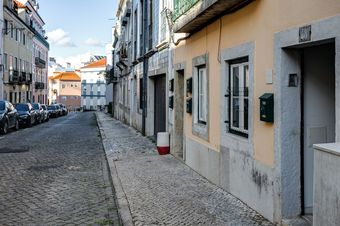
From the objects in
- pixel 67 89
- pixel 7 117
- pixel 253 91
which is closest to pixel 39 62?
pixel 7 117

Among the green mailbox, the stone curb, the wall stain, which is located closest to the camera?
the green mailbox

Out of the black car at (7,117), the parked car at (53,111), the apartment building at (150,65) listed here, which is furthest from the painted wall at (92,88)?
the apartment building at (150,65)

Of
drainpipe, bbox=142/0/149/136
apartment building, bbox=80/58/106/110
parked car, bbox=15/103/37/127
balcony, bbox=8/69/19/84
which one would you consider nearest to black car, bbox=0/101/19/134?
parked car, bbox=15/103/37/127

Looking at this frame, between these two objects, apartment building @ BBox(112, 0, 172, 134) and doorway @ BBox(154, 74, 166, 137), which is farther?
doorway @ BBox(154, 74, 166, 137)

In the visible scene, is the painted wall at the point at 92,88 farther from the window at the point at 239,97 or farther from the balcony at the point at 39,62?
the window at the point at 239,97

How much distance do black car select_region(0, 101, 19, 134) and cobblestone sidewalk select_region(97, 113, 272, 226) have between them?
1164 cm

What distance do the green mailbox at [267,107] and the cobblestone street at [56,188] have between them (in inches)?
96.5

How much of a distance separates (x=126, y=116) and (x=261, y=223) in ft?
71.1

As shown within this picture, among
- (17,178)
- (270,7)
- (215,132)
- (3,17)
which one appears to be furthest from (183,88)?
(3,17)

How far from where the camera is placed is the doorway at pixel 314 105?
560cm

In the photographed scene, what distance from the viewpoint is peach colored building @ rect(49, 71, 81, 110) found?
10169 centimetres

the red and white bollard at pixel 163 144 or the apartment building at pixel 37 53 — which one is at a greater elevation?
the apartment building at pixel 37 53

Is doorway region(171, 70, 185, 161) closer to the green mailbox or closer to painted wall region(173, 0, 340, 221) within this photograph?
painted wall region(173, 0, 340, 221)

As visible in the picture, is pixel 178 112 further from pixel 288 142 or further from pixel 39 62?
pixel 39 62
